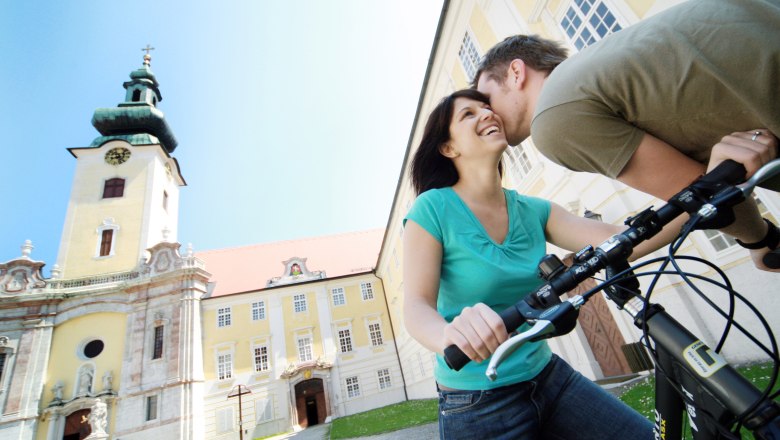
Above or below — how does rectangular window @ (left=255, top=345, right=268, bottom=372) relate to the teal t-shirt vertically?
above

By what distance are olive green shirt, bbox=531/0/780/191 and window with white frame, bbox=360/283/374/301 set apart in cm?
3070

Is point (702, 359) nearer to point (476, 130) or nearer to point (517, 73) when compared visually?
point (476, 130)

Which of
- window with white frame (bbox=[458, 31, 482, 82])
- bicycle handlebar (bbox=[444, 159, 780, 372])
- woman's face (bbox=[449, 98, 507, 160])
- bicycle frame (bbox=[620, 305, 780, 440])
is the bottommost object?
bicycle frame (bbox=[620, 305, 780, 440])

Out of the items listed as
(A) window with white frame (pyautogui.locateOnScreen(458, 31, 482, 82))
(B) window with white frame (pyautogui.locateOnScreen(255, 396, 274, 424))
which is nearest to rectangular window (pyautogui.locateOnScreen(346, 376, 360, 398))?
(B) window with white frame (pyautogui.locateOnScreen(255, 396, 274, 424))

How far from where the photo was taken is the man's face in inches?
71.7

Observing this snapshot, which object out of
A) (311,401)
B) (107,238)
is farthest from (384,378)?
(107,238)

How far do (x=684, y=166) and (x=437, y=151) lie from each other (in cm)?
109

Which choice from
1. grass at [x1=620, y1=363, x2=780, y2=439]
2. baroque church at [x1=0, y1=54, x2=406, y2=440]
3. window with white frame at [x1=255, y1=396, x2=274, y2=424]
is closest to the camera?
grass at [x1=620, y1=363, x2=780, y2=439]

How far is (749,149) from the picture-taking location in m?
0.99

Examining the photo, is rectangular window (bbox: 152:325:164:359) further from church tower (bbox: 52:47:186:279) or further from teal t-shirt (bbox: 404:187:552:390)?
teal t-shirt (bbox: 404:187:552:390)

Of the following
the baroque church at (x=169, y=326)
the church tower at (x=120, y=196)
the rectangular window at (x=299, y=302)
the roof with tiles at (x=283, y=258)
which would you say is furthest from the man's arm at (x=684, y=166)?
the church tower at (x=120, y=196)

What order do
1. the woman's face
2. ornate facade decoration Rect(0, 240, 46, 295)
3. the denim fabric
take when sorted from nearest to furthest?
the denim fabric
the woman's face
ornate facade decoration Rect(0, 240, 46, 295)

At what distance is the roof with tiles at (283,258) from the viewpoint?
104 feet

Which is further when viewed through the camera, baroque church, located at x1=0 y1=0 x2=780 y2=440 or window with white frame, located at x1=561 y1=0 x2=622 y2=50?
baroque church, located at x1=0 y1=0 x2=780 y2=440
